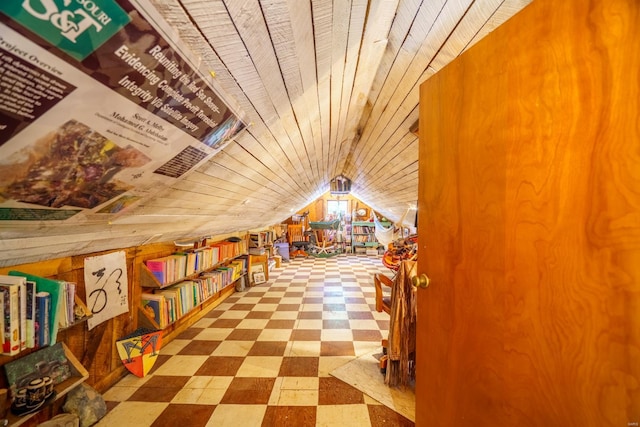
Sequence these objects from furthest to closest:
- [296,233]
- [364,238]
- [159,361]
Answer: [296,233], [364,238], [159,361]

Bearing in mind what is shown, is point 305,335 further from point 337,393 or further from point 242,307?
point 242,307

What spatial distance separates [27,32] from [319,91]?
1034 millimetres

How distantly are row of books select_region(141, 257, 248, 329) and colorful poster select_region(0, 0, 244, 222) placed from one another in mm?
1360

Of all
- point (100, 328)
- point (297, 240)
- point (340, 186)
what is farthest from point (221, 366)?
point (340, 186)

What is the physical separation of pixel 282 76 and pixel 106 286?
1.74 metres

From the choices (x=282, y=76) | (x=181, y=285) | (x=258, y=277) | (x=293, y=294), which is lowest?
(x=293, y=294)

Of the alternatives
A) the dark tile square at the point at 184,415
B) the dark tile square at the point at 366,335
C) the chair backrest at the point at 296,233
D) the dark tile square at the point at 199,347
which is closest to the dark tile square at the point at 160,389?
the dark tile square at the point at 184,415

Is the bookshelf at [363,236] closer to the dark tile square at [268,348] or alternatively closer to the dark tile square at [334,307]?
the dark tile square at [334,307]

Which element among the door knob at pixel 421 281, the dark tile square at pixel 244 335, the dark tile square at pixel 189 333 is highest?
the door knob at pixel 421 281

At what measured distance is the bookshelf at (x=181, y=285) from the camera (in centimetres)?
211

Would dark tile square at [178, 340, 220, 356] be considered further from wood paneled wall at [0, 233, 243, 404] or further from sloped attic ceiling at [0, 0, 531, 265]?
sloped attic ceiling at [0, 0, 531, 265]

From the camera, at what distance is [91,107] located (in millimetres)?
608

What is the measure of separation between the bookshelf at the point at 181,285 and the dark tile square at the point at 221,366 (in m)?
0.46

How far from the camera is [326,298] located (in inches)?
143
